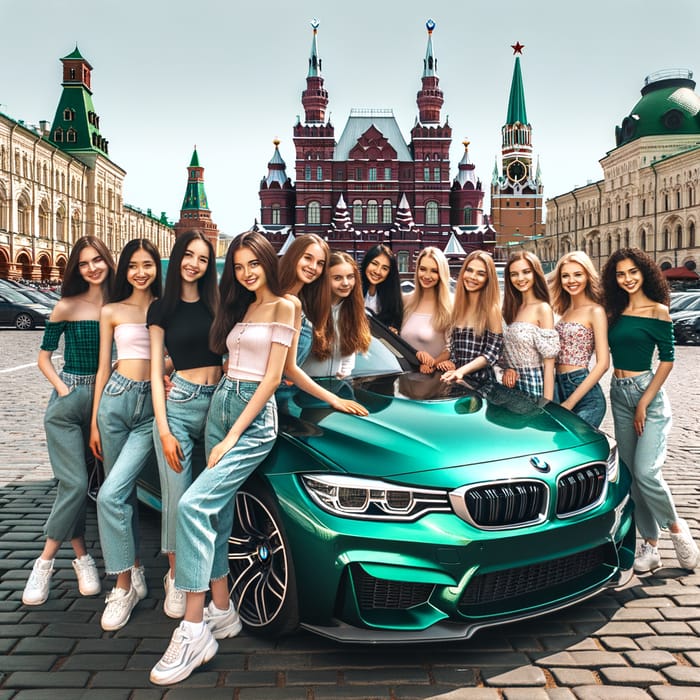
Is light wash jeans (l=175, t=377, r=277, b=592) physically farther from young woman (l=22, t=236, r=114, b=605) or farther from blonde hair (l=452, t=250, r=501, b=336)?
blonde hair (l=452, t=250, r=501, b=336)

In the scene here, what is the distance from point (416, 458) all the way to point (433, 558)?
424 mm

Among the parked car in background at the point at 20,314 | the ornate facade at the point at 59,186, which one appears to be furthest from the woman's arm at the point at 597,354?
the ornate facade at the point at 59,186

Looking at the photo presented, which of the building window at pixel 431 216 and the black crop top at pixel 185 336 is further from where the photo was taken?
the building window at pixel 431 216

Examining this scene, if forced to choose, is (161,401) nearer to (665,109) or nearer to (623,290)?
(623,290)

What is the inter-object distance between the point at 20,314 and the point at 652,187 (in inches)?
2444

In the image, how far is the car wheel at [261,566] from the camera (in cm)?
317

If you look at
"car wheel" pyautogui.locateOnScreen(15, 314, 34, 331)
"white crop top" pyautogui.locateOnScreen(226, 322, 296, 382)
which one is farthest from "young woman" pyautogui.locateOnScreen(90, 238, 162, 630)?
"car wheel" pyautogui.locateOnScreen(15, 314, 34, 331)

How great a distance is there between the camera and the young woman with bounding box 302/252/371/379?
14.8ft

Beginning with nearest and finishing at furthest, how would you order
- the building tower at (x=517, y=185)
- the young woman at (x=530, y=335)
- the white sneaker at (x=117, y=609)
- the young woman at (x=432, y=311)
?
the white sneaker at (x=117, y=609) < the young woman at (x=530, y=335) < the young woman at (x=432, y=311) < the building tower at (x=517, y=185)

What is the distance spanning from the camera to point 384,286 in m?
5.93

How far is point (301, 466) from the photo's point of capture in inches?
126

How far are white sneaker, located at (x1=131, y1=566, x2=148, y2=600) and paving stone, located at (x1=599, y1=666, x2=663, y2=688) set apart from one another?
2284mm

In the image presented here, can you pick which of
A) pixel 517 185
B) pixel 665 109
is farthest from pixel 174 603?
pixel 517 185

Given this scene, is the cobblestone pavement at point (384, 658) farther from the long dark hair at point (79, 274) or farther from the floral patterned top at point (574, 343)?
the long dark hair at point (79, 274)
